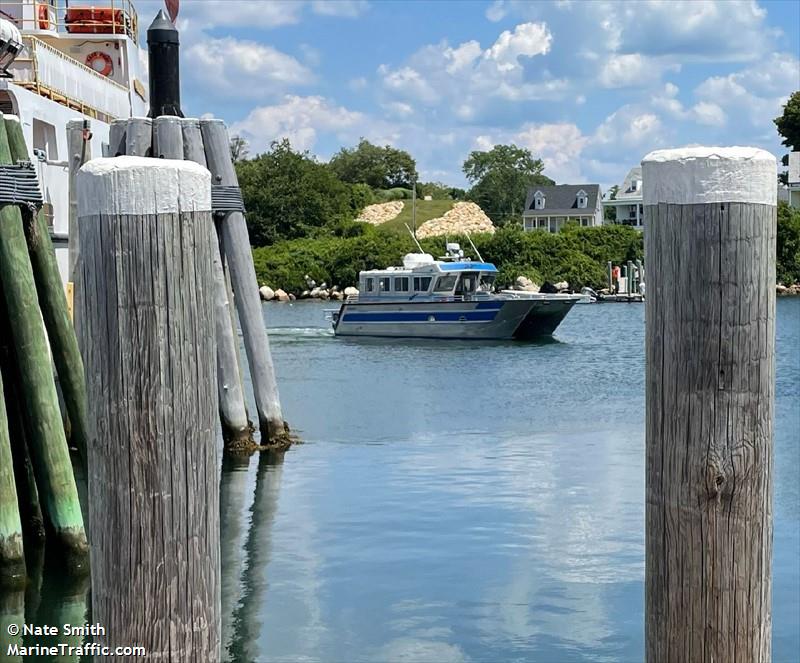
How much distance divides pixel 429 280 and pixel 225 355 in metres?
26.7

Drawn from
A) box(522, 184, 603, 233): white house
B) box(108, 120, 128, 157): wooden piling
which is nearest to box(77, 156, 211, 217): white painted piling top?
box(108, 120, 128, 157): wooden piling

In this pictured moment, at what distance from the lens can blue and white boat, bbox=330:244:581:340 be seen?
130ft

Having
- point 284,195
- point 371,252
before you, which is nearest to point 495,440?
point 371,252

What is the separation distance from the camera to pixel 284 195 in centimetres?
8819

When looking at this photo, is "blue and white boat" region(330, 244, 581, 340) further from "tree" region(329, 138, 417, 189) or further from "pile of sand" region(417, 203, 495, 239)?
"tree" region(329, 138, 417, 189)

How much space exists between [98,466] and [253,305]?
10.8m

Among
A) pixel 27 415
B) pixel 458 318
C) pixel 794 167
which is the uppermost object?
pixel 794 167

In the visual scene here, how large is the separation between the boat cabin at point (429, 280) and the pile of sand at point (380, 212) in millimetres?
51703

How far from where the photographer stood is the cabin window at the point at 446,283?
39.7 metres

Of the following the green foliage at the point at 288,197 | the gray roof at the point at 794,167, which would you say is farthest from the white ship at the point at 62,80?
the gray roof at the point at 794,167

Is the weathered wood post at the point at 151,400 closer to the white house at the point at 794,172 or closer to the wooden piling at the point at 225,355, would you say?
the wooden piling at the point at 225,355

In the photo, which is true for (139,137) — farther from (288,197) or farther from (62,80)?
(288,197)

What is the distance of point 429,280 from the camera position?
4006cm

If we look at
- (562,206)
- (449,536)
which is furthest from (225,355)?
(562,206)
